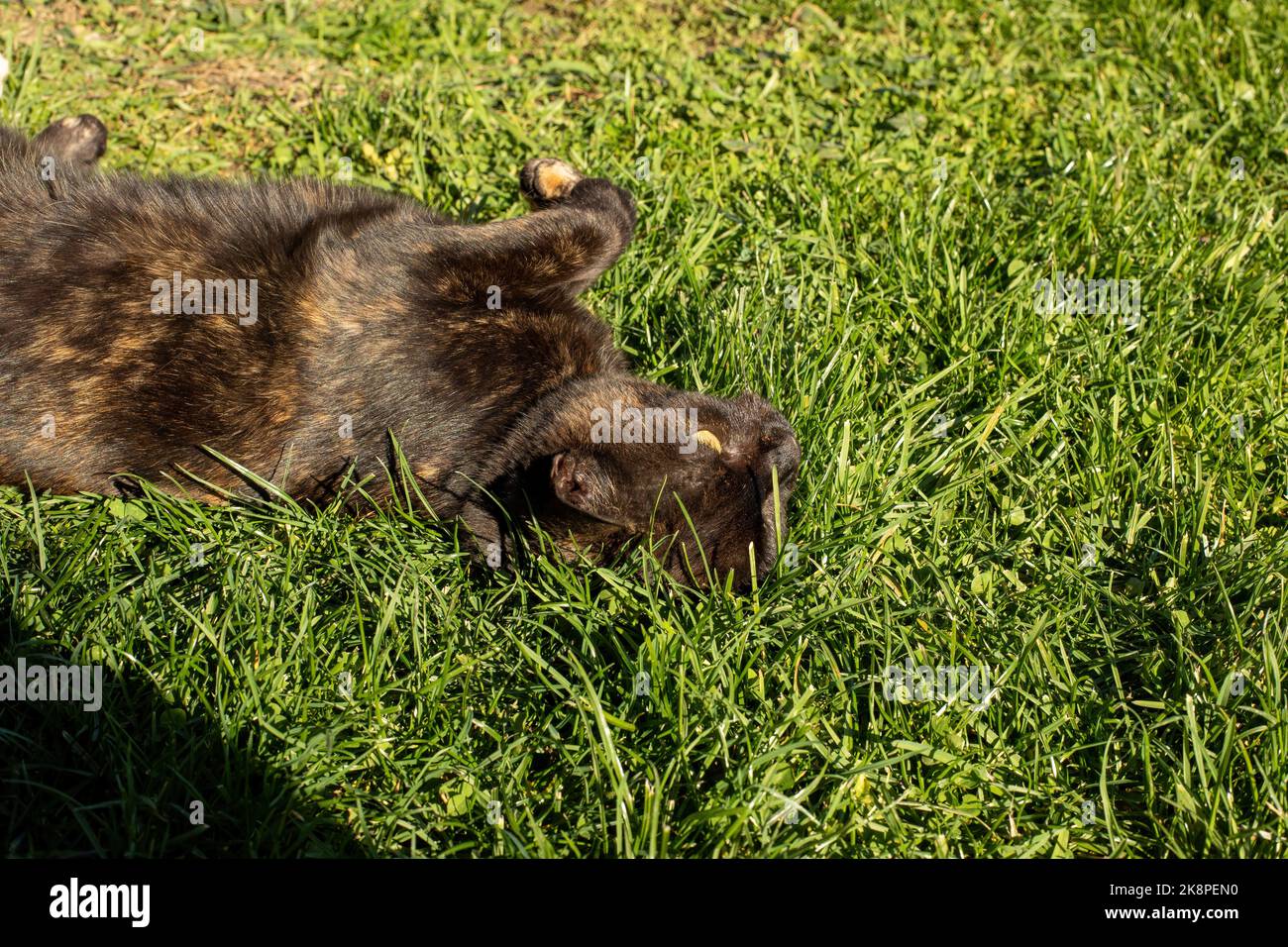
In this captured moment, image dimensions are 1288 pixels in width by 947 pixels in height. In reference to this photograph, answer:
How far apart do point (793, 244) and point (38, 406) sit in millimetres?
3014

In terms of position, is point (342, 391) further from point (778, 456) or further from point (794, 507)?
point (794, 507)

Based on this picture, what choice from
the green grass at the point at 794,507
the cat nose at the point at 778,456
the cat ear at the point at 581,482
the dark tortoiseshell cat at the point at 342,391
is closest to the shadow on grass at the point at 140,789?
the green grass at the point at 794,507

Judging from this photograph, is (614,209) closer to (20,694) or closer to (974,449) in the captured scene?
(974,449)

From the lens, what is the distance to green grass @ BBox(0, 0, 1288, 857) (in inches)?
128

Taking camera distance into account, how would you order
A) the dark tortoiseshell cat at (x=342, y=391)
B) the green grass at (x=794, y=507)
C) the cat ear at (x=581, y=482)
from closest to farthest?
1. the green grass at (x=794, y=507)
2. the cat ear at (x=581, y=482)
3. the dark tortoiseshell cat at (x=342, y=391)

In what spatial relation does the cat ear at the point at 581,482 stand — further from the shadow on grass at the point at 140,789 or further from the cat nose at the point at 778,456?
the shadow on grass at the point at 140,789

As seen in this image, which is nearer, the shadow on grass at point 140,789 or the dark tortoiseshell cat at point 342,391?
the shadow on grass at point 140,789

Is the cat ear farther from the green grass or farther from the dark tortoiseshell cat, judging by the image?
the green grass

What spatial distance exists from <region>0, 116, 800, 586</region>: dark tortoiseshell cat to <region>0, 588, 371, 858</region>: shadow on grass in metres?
0.87

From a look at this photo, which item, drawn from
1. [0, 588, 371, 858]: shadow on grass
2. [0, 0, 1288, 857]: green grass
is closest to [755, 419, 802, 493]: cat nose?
[0, 0, 1288, 857]: green grass

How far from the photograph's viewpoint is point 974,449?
4180 mm

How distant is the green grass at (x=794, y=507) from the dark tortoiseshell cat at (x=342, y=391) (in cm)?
18

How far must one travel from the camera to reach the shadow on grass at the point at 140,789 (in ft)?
10.1

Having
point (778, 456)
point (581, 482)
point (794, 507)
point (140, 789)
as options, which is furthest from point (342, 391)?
point (794, 507)
